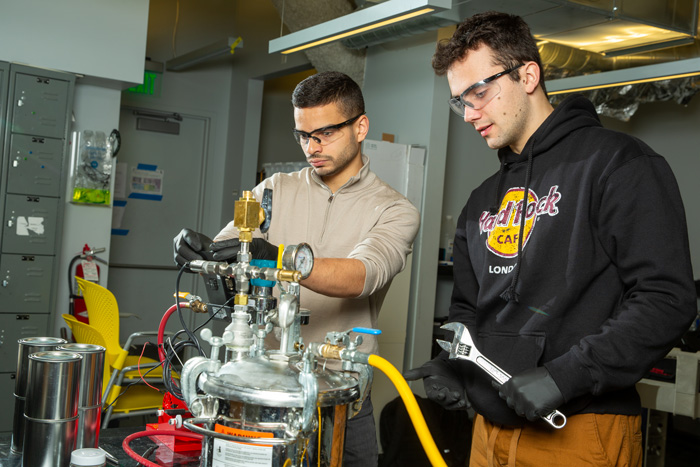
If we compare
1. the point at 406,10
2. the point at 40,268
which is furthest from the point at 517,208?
the point at 40,268

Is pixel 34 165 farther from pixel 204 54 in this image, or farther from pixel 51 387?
pixel 51 387

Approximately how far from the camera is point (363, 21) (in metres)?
3.33

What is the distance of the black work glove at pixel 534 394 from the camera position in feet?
3.57

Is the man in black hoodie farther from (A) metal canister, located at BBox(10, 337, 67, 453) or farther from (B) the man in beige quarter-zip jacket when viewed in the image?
(A) metal canister, located at BBox(10, 337, 67, 453)

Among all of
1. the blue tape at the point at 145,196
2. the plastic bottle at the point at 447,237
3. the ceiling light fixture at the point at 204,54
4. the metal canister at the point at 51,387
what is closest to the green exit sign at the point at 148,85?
the ceiling light fixture at the point at 204,54

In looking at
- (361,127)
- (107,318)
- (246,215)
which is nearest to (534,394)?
(246,215)

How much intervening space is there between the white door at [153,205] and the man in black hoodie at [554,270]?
491 cm

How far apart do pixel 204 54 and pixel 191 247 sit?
14.8ft

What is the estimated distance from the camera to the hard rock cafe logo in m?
1.31

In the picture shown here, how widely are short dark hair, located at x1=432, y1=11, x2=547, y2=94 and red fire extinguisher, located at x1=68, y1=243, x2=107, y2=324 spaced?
3.56 meters

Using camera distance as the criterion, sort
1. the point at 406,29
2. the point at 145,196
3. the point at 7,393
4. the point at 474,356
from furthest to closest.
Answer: the point at 145,196, the point at 406,29, the point at 7,393, the point at 474,356

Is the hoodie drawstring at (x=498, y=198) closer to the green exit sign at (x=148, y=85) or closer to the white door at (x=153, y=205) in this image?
the white door at (x=153, y=205)

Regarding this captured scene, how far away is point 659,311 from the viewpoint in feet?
3.61

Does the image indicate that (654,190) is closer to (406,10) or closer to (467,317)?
(467,317)
